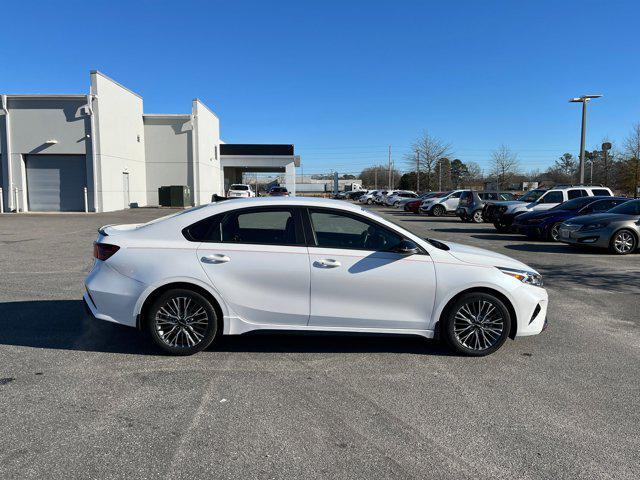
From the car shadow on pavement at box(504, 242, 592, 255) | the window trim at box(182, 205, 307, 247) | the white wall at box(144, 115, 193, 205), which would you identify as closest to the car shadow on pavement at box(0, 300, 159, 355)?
the window trim at box(182, 205, 307, 247)

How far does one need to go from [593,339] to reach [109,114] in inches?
1148

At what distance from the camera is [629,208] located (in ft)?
44.0

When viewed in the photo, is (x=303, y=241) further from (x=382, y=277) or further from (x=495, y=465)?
(x=495, y=465)

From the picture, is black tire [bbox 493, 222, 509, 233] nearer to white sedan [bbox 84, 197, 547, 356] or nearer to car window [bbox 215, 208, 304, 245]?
white sedan [bbox 84, 197, 547, 356]

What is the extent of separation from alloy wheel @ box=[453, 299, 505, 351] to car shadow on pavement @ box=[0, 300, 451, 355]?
0.30m

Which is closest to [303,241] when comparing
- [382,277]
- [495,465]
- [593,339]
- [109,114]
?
[382,277]

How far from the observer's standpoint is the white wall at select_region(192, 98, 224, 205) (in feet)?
121

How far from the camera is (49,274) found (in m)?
9.45

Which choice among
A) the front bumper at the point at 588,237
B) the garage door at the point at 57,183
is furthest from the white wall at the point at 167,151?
the front bumper at the point at 588,237

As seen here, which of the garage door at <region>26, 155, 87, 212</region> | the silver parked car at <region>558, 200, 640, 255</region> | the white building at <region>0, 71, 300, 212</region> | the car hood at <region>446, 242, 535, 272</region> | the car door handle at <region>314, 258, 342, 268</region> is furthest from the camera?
the garage door at <region>26, 155, 87, 212</region>

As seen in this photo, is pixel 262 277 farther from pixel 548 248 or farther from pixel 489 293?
pixel 548 248

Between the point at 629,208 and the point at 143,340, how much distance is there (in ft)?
43.1

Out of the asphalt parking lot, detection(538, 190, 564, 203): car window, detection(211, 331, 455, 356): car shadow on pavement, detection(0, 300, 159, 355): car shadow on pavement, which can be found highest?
detection(538, 190, 564, 203): car window

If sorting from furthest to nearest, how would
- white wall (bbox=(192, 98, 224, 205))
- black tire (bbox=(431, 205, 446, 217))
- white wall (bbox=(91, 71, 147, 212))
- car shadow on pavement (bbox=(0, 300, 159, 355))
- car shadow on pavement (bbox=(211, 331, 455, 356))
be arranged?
white wall (bbox=(192, 98, 224, 205))
black tire (bbox=(431, 205, 446, 217))
white wall (bbox=(91, 71, 147, 212))
car shadow on pavement (bbox=(0, 300, 159, 355))
car shadow on pavement (bbox=(211, 331, 455, 356))
